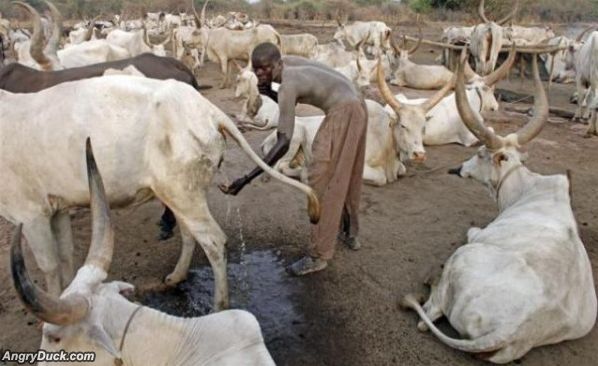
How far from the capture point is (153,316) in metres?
2.30

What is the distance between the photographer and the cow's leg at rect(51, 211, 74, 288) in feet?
12.6

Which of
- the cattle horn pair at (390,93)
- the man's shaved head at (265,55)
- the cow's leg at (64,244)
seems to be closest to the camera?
the man's shaved head at (265,55)

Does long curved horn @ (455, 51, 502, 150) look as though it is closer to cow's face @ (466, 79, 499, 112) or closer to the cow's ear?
the cow's ear

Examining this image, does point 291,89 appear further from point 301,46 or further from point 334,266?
point 301,46

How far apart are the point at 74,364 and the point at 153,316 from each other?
368mm

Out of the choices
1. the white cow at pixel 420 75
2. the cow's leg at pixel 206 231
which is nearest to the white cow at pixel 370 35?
the white cow at pixel 420 75

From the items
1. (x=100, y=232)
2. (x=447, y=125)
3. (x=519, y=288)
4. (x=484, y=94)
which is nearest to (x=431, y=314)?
(x=519, y=288)

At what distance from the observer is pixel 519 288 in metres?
3.15

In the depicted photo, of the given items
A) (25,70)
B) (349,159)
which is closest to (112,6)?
(25,70)

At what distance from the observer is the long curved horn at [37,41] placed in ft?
22.5

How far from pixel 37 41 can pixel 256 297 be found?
5085mm

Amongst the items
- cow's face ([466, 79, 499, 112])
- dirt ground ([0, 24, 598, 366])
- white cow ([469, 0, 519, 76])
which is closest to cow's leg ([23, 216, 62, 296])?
dirt ground ([0, 24, 598, 366])

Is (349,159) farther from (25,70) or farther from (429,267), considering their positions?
(25,70)

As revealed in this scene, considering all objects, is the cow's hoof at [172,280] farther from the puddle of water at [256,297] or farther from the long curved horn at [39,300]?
the long curved horn at [39,300]
